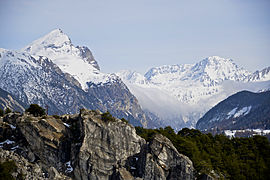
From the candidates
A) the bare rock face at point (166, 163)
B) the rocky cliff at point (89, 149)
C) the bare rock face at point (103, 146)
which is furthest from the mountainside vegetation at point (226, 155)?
the bare rock face at point (103, 146)

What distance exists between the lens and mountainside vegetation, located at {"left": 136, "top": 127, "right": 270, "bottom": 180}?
6016 inches

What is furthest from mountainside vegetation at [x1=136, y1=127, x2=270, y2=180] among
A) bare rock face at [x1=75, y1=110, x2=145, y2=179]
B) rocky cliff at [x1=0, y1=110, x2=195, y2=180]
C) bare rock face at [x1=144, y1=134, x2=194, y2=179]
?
bare rock face at [x1=75, y1=110, x2=145, y2=179]

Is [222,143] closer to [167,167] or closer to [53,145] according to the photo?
[167,167]

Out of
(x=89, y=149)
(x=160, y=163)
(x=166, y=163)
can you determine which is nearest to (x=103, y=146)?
(x=89, y=149)

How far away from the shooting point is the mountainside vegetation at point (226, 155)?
153 metres

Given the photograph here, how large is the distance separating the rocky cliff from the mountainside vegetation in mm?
11030

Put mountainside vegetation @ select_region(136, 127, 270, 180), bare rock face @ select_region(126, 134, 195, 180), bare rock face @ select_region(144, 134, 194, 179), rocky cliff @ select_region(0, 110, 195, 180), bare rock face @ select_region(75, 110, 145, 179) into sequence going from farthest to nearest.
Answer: mountainside vegetation @ select_region(136, 127, 270, 180), bare rock face @ select_region(144, 134, 194, 179), bare rock face @ select_region(126, 134, 195, 180), bare rock face @ select_region(75, 110, 145, 179), rocky cliff @ select_region(0, 110, 195, 180)

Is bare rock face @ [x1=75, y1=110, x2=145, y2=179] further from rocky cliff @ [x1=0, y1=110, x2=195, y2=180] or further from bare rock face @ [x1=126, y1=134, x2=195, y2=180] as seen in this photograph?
bare rock face @ [x1=126, y1=134, x2=195, y2=180]

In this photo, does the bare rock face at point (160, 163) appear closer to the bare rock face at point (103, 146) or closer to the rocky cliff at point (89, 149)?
the rocky cliff at point (89, 149)

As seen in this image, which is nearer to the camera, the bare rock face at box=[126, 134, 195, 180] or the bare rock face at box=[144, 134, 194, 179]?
the bare rock face at box=[126, 134, 195, 180]

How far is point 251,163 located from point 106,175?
61.3 metres

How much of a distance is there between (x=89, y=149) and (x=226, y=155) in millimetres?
60157

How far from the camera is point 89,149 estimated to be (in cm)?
13738

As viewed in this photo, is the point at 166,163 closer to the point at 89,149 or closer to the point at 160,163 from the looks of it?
the point at 160,163
